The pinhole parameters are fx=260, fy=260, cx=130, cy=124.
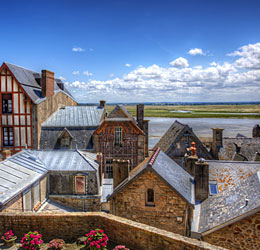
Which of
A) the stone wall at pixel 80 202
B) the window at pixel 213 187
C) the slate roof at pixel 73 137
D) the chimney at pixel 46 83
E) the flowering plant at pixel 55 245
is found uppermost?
the chimney at pixel 46 83

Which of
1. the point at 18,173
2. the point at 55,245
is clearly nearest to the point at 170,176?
the point at 55,245

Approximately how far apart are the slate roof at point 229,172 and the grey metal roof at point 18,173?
32.5 ft

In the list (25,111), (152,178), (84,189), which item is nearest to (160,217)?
(152,178)

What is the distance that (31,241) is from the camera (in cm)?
743

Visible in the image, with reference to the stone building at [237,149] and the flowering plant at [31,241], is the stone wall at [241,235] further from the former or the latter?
the stone building at [237,149]

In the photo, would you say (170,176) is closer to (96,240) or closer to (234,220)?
(234,220)

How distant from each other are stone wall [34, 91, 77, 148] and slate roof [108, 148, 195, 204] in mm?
13288

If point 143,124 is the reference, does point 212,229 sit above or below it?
below

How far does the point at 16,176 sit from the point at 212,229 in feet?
32.3

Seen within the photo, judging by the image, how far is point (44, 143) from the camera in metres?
23.7

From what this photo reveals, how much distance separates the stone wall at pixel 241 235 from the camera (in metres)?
9.46

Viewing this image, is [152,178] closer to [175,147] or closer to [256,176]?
[256,176]

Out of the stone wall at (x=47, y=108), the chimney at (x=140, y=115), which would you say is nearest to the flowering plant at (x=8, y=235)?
the stone wall at (x=47, y=108)

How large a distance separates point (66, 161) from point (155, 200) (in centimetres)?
747
